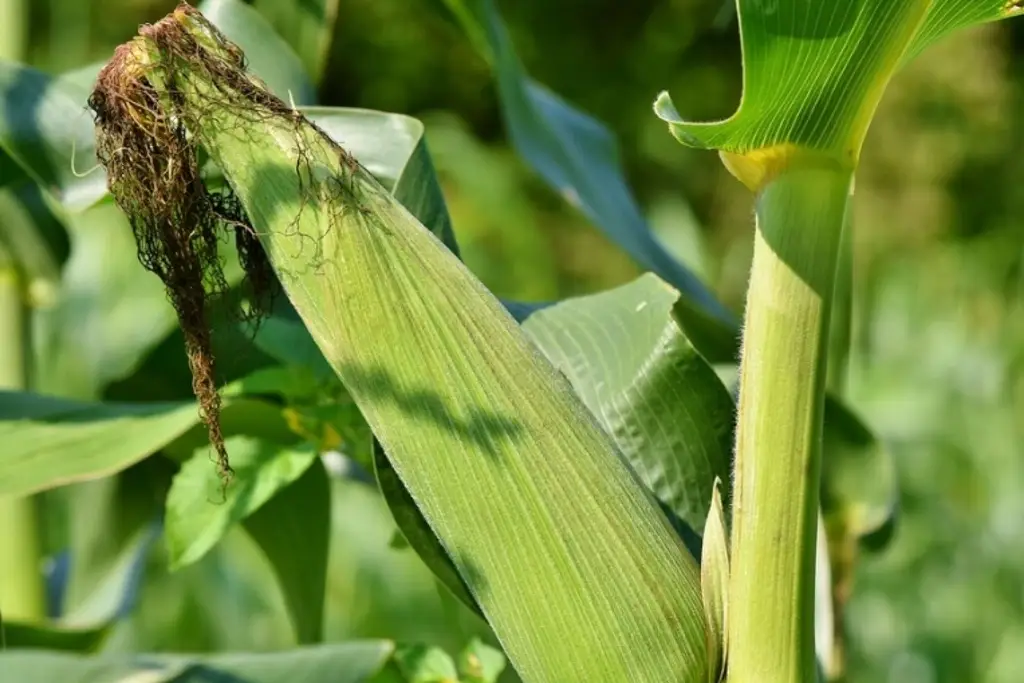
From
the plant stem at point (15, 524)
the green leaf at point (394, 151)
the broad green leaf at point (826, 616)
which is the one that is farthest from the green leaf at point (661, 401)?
the plant stem at point (15, 524)

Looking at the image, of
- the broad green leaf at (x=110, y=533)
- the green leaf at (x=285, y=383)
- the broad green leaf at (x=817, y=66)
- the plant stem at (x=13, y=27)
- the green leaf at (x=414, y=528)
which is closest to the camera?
the broad green leaf at (x=817, y=66)

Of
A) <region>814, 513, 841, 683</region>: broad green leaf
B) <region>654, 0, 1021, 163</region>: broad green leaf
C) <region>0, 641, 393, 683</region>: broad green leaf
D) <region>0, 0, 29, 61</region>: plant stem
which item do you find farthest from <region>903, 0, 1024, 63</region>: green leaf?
<region>0, 0, 29, 61</region>: plant stem

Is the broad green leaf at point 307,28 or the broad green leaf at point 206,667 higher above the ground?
the broad green leaf at point 307,28

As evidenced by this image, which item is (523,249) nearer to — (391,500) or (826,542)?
(826,542)

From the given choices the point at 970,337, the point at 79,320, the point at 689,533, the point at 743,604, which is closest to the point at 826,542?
the point at 689,533

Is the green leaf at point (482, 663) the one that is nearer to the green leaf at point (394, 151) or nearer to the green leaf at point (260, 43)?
the green leaf at point (394, 151)

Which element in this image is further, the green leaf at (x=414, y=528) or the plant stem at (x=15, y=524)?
the plant stem at (x=15, y=524)

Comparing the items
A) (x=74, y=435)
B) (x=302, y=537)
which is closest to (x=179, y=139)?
(x=74, y=435)

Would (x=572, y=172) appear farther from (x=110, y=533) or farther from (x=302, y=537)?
(x=110, y=533)
